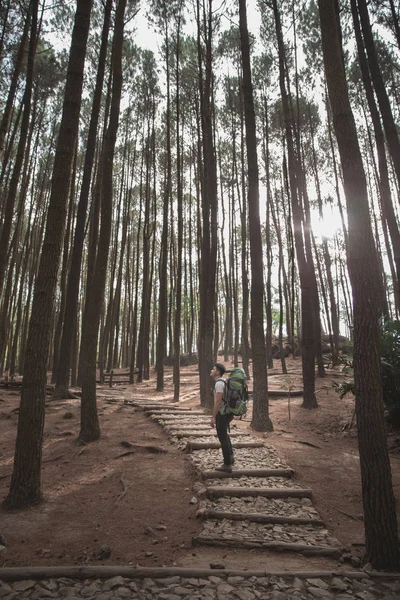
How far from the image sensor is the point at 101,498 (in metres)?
4.27

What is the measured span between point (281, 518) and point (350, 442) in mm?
3804

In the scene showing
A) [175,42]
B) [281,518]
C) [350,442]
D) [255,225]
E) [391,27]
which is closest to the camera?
[281,518]

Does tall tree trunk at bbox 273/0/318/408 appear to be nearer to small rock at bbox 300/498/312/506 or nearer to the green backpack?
the green backpack

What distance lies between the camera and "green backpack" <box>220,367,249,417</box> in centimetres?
480

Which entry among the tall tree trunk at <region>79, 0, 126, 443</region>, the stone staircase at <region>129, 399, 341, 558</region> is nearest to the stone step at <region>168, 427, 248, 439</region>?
the stone staircase at <region>129, 399, 341, 558</region>

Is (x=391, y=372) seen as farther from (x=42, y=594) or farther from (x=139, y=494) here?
(x=42, y=594)

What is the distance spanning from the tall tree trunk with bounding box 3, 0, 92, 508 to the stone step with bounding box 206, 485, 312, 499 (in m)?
2.08

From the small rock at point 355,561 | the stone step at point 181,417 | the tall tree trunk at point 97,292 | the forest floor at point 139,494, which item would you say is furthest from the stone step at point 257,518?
the stone step at point 181,417

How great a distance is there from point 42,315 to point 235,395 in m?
2.80

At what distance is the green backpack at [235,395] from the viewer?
480 centimetres

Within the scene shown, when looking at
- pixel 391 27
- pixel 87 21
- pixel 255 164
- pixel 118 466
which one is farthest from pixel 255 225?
pixel 391 27

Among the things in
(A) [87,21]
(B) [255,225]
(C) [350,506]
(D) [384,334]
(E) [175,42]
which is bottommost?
(C) [350,506]

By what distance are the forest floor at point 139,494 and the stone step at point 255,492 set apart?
0.83 feet

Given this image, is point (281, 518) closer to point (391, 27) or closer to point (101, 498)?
point (101, 498)
